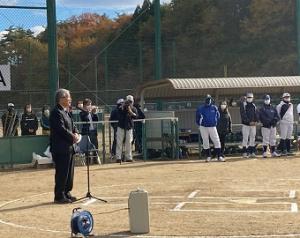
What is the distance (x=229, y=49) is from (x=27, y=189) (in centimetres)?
4128

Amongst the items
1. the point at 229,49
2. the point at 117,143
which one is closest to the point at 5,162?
the point at 117,143

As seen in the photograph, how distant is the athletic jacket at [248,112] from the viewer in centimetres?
1809

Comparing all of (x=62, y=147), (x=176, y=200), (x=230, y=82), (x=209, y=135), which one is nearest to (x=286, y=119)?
(x=230, y=82)

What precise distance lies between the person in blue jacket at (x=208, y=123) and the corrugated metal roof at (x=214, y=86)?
142cm

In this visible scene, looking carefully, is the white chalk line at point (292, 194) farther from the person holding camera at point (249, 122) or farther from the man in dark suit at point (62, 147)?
the person holding camera at point (249, 122)

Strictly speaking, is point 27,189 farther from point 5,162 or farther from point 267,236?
point 267,236

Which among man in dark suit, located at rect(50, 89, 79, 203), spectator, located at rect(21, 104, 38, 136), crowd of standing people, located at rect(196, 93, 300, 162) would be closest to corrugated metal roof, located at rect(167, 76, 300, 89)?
crowd of standing people, located at rect(196, 93, 300, 162)

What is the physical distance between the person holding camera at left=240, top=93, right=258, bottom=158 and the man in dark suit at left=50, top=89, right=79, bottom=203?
8281 mm

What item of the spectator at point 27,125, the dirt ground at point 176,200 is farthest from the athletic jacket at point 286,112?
the spectator at point 27,125

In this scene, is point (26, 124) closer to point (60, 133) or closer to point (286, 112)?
point (286, 112)

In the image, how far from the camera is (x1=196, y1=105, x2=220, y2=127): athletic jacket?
17.3 m

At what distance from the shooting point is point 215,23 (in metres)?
54.8

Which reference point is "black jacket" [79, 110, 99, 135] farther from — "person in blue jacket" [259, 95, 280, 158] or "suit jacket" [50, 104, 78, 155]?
"suit jacket" [50, 104, 78, 155]

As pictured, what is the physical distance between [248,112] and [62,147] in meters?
8.46
